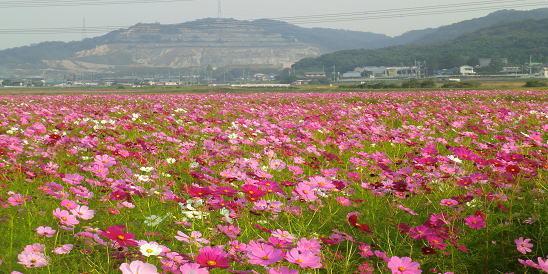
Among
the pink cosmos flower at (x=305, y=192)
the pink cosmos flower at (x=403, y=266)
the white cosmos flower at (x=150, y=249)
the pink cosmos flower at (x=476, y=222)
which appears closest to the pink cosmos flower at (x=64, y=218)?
the white cosmos flower at (x=150, y=249)

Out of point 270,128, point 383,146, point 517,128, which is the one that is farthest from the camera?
point 517,128

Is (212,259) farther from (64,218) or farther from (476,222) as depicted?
(476,222)

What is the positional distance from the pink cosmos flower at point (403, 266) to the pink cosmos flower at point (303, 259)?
0.26 meters

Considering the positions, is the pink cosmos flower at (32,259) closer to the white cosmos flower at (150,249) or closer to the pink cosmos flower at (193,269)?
the white cosmos flower at (150,249)

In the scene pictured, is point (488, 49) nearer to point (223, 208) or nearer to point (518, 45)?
point (518, 45)

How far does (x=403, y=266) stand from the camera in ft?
5.55

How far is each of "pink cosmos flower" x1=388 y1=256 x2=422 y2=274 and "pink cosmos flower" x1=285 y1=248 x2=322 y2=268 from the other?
265mm

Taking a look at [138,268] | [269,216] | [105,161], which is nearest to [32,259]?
[138,268]

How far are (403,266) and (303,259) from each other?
1.17 ft

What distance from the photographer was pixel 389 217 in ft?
9.76

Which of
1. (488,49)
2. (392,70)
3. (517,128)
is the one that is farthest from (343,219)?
(488,49)

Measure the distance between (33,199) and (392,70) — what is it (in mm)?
172330

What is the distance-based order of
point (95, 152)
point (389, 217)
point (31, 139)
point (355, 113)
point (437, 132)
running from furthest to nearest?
point (355, 113)
point (437, 132)
point (31, 139)
point (95, 152)
point (389, 217)

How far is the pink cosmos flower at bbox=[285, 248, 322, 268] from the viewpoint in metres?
1.54
